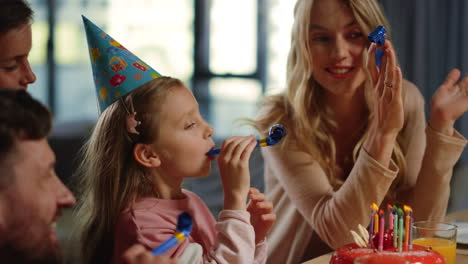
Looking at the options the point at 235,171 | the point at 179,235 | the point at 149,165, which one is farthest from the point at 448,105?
the point at 179,235

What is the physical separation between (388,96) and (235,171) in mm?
536

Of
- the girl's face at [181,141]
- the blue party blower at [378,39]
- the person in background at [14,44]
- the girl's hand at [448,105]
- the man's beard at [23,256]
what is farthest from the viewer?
the girl's hand at [448,105]

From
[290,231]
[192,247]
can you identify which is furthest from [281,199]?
[192,247]

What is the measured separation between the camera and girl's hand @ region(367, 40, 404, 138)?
1442 mm

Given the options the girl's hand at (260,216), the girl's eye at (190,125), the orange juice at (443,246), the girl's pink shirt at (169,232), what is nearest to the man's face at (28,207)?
the girl's pink shirt at (169,232)

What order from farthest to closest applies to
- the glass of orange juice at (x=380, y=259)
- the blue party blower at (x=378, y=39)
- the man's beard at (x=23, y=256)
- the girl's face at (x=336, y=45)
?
the girl's face at (x=336, y=45)
the blue party blower at (x=378, y=39)
the glass of orange juice at (x=380, y=259)
the man's beard at (x=23, y=256)

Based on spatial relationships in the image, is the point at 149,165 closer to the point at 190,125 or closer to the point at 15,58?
the point at 190,125

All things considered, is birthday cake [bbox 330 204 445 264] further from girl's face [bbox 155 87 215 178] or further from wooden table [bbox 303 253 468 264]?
girl's face [bbox 155 87 215 178]

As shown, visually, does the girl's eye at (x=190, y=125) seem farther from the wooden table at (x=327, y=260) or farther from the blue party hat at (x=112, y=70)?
the wooden table at (x=327, y=260)

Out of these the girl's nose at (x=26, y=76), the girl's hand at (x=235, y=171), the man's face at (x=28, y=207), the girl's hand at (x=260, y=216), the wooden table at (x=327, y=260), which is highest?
the girl's nose at (x=26, y=76)

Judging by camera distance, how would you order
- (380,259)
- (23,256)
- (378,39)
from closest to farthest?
(23,256), (380,259), (378,39)

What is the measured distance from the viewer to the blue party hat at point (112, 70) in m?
1.15

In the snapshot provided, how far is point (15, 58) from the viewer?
1.09 m

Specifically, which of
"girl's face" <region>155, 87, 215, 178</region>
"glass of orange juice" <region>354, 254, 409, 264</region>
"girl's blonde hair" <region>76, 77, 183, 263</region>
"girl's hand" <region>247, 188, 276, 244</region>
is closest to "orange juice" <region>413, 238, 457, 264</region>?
"glass of orange juice" <region>354, 254, 409, 264</region>
